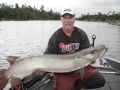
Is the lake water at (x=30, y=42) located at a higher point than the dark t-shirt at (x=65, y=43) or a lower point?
lower

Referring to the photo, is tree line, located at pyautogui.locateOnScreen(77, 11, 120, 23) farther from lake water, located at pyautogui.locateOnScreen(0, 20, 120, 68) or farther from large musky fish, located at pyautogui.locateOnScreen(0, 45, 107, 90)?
large musky fish, located at pyautogui.locateOnScreen(0, 45, 107, 90)

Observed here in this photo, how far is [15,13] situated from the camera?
104438 millimetres

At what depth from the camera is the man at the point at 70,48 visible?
11.4 feet

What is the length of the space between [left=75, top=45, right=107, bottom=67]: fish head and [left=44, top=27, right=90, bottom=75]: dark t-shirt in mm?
615

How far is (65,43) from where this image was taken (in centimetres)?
356

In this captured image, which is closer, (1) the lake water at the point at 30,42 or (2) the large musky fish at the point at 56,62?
(2) the large musky fish at the point at 56,62

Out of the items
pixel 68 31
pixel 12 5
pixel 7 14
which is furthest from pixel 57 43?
pixel 12 5

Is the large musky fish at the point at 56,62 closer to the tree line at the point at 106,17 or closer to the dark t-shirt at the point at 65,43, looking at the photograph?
the dark t-shirt at the point at 65,43

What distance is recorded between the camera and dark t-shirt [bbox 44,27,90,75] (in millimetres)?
3559

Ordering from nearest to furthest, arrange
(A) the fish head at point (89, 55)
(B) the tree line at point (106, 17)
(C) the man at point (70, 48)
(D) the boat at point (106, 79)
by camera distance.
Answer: (A) the fish head at point (89, 55) < (C) the man at point (70, 48) < (D) the boat at point (106, 79) < (B) the tree line at point (106, 17)

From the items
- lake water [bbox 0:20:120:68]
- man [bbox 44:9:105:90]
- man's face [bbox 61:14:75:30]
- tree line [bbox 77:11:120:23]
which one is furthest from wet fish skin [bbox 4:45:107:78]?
tree line [bbox 77:11:120:23]

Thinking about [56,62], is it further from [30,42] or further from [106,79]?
[30,42]

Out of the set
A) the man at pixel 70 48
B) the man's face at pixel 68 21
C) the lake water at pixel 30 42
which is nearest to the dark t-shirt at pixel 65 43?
the man at pixel 70 48

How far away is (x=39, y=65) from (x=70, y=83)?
793 millimetres
